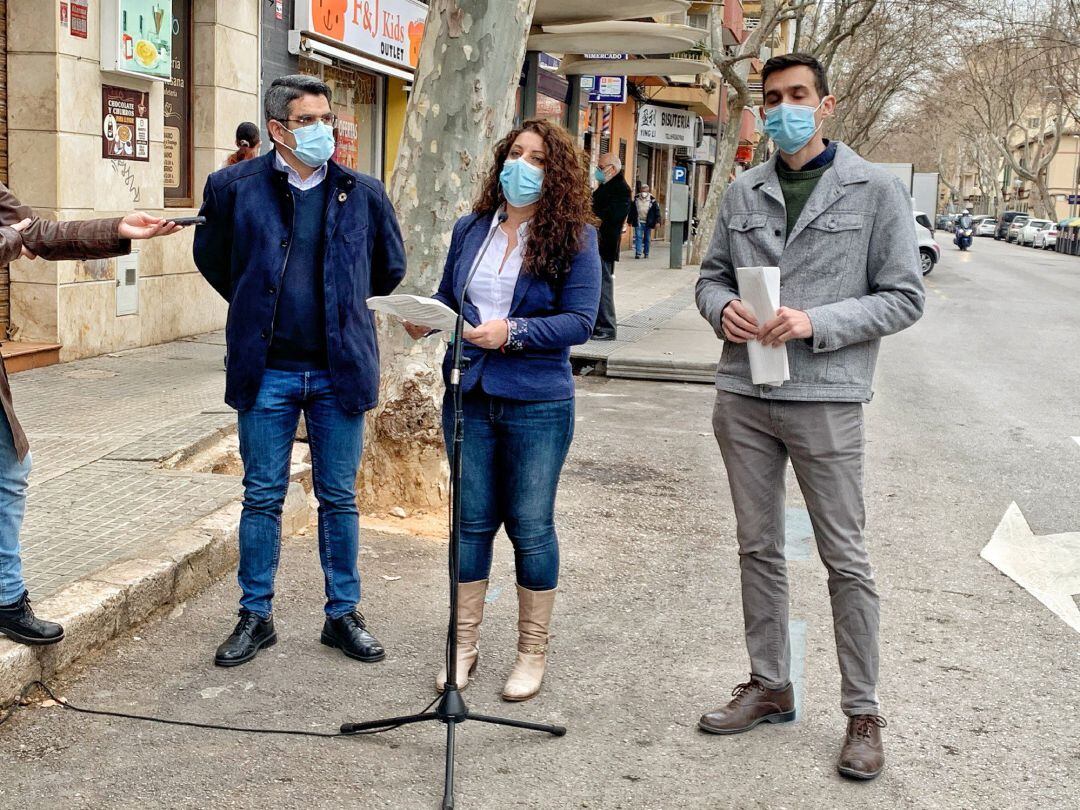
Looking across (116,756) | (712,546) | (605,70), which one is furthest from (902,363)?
(116,756)

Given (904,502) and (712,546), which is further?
(904,502)

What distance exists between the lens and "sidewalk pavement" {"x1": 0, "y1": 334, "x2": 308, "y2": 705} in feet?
14.7

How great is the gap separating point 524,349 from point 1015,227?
247ft

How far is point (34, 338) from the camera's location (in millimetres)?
9930

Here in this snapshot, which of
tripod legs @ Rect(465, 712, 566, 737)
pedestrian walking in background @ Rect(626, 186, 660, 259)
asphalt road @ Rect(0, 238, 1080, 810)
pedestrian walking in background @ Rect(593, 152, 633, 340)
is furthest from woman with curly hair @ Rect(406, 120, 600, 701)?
pedestrian walking in background @ Rect(626, 186, 660, 259)

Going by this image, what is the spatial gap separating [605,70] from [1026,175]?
197 feet

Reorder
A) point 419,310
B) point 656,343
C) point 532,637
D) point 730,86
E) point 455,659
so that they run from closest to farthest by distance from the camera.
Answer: point 419,310 → point 455,659 → point 532,637 → point 656,343 → point 730,86

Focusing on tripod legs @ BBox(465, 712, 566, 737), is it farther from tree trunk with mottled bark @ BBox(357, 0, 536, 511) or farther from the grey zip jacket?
tree trunk with mottled bark @ BBox(357, 0, 536, 511)

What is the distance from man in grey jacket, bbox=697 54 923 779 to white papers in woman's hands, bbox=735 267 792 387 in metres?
0.03

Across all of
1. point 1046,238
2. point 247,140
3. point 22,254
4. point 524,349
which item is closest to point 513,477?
point 524,349

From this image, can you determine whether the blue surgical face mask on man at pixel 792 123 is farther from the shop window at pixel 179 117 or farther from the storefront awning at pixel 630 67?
the storefront awning at pixel 630 67

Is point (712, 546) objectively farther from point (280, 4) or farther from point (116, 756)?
point (280, 4)

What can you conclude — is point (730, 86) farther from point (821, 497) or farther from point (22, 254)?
point (22, 254)

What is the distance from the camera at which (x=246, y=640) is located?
14.7ft
